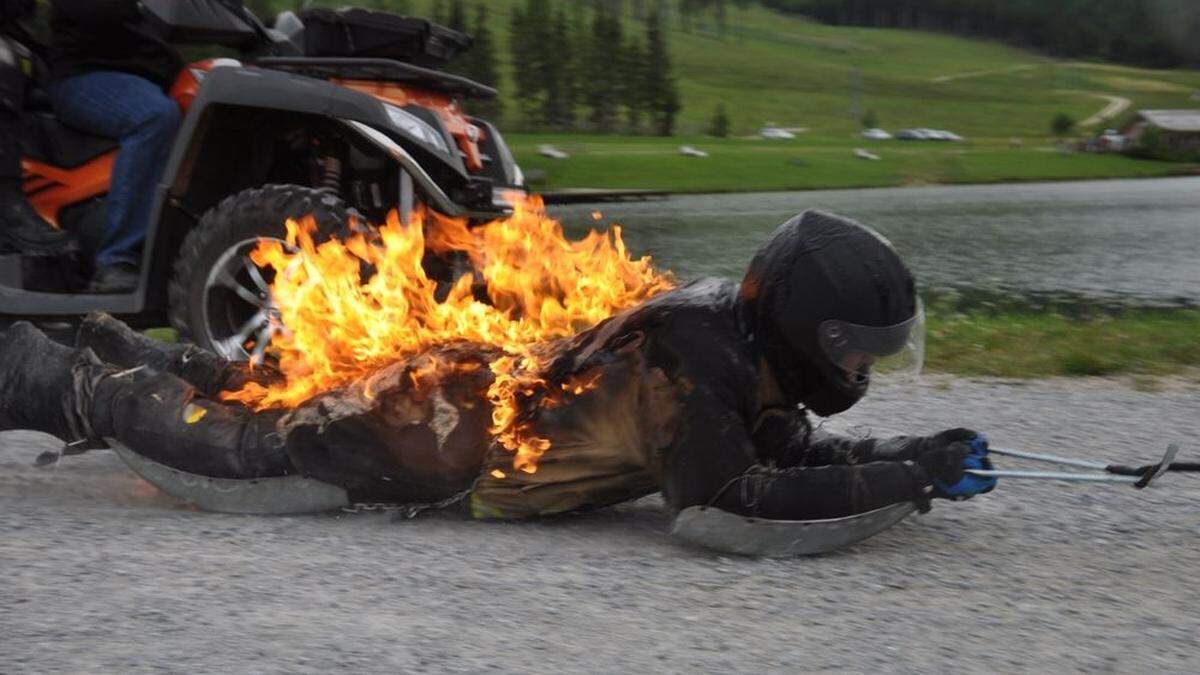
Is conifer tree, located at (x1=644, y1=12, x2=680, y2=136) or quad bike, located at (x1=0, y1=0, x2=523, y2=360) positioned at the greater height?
quad bike, located at (x1=0, y1=0, x2=523, y2=360)

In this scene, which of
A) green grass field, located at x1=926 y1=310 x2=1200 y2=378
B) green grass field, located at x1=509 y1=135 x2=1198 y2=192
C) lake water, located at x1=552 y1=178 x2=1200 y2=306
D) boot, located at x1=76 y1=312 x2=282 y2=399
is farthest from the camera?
green grass field, located at x1=509 y1=135 x2=1198 y2=192

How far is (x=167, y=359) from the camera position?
18.6ft

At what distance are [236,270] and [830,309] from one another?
11.8ft

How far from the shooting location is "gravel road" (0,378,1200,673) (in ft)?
12.1

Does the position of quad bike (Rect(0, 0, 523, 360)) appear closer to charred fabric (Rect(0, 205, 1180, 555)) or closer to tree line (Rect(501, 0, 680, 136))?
charred fabric (Rect(0, 205, 1180, 555))

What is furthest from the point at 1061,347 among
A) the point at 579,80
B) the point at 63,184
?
the point at 579,80

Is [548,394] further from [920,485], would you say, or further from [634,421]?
[920,485]

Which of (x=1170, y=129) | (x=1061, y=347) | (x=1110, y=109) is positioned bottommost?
(x=1110, y=109)

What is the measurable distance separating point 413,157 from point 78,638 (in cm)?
385

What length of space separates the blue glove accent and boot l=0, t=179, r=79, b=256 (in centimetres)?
480

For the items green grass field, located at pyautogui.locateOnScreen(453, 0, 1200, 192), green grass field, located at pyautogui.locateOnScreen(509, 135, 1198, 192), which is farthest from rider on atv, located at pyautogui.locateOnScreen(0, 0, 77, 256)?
green grass field, located at pyautogui.locateOnScreen(453, 0, 1200, 192)

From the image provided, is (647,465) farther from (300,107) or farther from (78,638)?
(300,107)

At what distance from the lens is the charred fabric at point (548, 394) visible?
455 cm

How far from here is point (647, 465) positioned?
4738 mm
